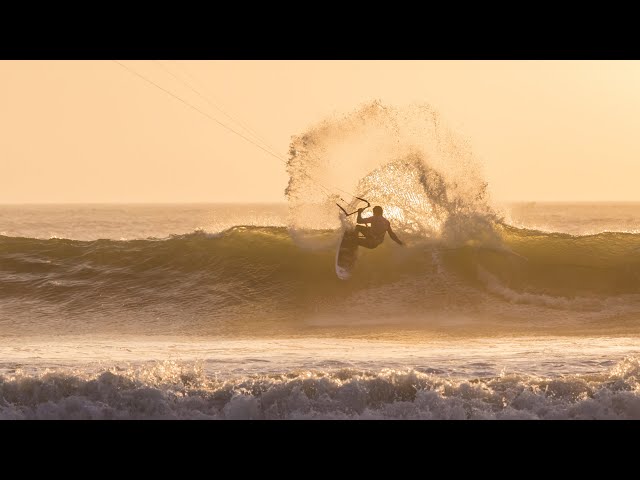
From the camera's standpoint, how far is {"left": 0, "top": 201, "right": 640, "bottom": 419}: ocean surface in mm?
8680

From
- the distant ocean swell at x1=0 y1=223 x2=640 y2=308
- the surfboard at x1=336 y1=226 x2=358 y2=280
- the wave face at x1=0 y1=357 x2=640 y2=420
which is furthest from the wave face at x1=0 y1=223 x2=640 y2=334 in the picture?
the wave face at x1=0 y1=357 x2=640 y2=420

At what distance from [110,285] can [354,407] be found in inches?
385

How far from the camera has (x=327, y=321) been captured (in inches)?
601

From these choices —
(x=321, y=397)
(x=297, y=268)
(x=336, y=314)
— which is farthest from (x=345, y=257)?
(x=321, y=397)

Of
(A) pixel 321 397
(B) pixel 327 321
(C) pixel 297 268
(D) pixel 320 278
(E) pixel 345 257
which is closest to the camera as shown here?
(A) pixel 321 397

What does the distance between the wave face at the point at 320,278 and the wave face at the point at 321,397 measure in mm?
6161

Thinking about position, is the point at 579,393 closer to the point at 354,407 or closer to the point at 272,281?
the point at 354,407

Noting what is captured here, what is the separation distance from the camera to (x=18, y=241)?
66.1 ft

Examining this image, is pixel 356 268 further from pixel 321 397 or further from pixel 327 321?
pixel 321 397

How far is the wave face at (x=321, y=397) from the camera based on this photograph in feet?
27.7

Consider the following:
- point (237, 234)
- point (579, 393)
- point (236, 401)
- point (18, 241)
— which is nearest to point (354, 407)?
point (236, 401)

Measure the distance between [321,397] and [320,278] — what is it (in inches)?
339

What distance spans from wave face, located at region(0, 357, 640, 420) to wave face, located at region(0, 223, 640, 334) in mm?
6161

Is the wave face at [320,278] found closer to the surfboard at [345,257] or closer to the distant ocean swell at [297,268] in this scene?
the distant ocean swell at [297,268]
